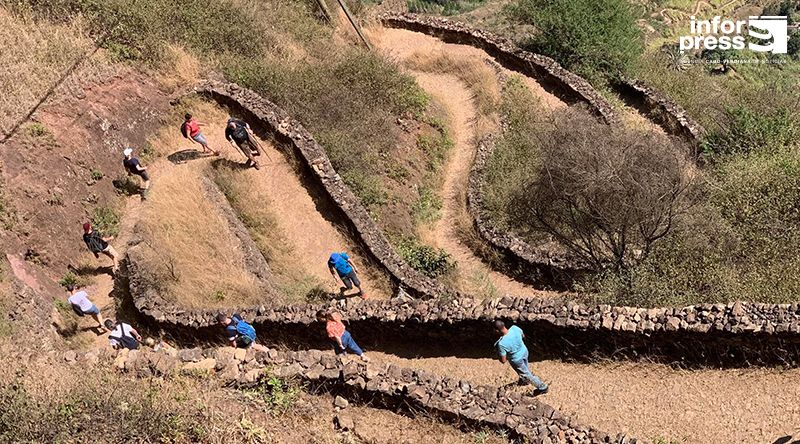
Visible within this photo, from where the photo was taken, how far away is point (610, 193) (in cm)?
1462

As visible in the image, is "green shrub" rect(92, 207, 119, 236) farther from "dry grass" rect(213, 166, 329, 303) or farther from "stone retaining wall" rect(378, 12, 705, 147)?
"stone retaining wall" rect(378, 12, 705, 147)

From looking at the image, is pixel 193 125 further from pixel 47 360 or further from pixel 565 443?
pixel 565 443

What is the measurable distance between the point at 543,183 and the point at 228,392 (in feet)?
35.1

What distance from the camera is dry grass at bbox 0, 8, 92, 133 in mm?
16122

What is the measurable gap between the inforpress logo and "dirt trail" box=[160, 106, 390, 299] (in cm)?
3270

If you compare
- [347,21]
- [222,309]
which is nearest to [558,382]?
[222,309]

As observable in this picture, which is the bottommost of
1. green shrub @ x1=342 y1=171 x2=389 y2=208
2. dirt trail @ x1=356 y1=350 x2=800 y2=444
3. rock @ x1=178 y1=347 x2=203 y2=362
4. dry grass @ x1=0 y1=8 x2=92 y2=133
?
dirt trail @ x1=356 y1=350 x2=800 y2=444

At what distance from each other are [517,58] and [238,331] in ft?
58.3

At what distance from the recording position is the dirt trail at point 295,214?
1473 centimetres

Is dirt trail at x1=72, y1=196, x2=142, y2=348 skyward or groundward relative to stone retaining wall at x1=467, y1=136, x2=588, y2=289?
skyward

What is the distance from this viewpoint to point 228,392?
8.81 meters

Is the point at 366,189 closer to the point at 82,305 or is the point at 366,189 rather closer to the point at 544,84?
the point at 82,305

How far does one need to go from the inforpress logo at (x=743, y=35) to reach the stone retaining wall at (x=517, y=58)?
1986 centimetres

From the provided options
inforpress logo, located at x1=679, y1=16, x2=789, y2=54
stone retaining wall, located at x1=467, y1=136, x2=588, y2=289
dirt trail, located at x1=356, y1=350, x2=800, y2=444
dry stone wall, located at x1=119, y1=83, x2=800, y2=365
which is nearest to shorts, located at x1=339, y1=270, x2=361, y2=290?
dry stone wall, located at x1=119, y1=83, x2=800, y2=365
